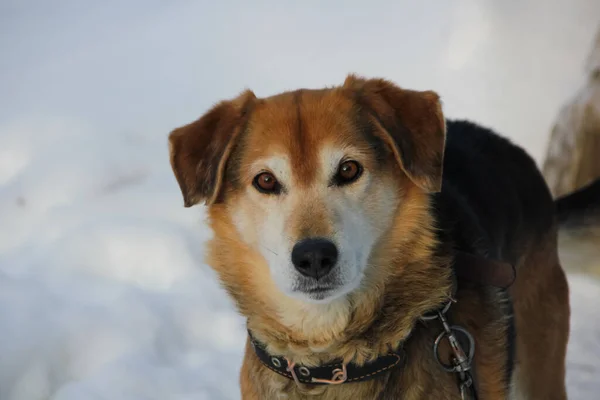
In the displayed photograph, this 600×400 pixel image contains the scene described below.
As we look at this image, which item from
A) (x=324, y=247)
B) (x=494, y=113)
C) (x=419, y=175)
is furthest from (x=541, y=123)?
(x=324, y=247)

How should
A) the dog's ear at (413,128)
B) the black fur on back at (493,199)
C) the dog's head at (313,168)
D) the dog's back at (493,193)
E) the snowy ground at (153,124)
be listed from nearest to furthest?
the dog's head at (313,168) → the dog's ear at (413,128) → the black fur on back at (493,199) → the dog's back at (493,193) → the snowy ground at (153,124)

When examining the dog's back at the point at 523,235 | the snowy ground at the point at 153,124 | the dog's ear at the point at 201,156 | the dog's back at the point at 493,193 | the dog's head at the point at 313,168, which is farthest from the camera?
the snowy ground at the point at 153,124

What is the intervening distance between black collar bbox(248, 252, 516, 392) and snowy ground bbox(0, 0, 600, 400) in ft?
4.13

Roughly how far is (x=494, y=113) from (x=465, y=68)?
558 millimetres

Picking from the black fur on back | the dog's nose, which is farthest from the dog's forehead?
the black fur on back

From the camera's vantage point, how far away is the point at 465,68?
5.87m

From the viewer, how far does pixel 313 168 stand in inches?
86.1

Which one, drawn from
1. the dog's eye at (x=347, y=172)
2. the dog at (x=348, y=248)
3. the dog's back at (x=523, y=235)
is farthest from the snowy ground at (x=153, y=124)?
the dog's eye at (x=347, y=172)

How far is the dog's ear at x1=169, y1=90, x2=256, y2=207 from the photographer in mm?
2301

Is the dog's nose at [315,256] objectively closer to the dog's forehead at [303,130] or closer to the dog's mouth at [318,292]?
the dog's mouth at [318,292]

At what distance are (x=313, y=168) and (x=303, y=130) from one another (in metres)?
0.15

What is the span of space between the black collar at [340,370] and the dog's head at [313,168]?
0.76 feet

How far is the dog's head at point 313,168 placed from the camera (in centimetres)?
204

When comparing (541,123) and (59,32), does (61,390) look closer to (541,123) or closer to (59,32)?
(541,123)
